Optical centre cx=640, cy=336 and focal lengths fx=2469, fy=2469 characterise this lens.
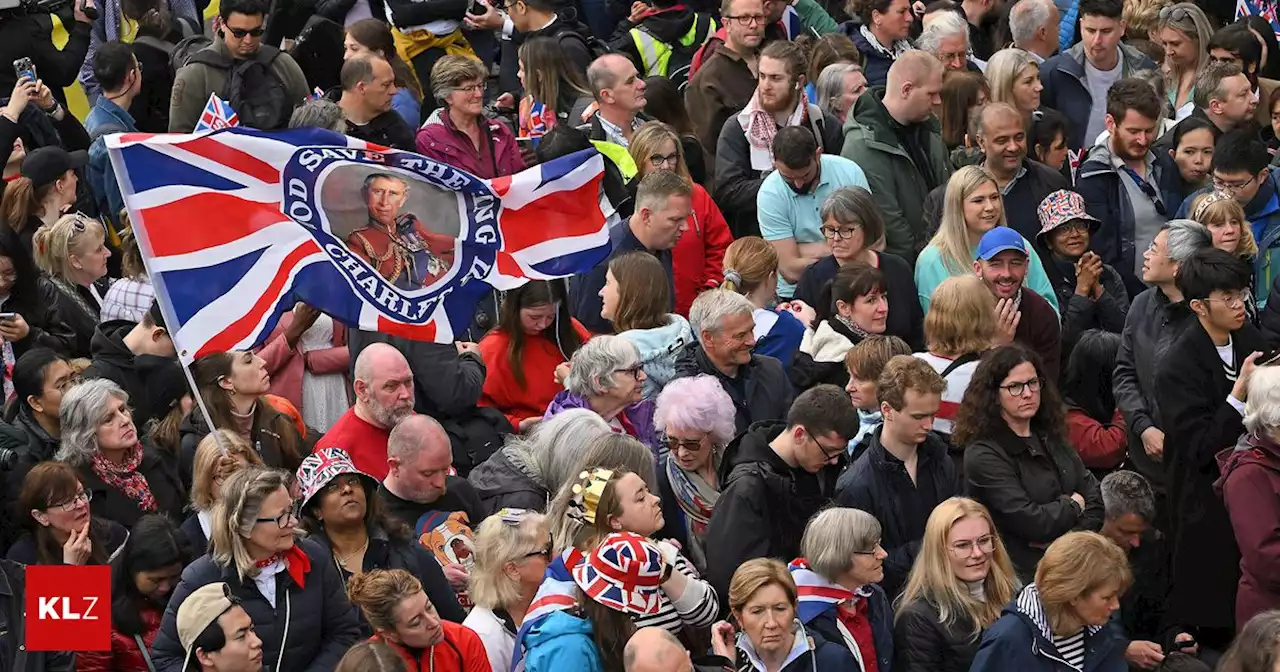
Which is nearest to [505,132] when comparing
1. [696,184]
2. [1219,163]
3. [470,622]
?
[696,184]

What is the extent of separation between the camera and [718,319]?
10.4m

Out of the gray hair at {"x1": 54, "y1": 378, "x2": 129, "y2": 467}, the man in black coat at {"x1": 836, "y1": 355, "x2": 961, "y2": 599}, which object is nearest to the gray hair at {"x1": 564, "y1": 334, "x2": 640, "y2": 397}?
the man in black coat at {"x1": 836, "y1": 355, "x2": 961, "y2": 599}

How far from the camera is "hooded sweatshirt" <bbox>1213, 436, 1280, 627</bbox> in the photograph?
31.5 ft

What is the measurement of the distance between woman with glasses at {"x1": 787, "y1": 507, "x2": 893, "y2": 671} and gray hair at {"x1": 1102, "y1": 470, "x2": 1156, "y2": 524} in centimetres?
160

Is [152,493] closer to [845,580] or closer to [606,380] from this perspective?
[606,380]

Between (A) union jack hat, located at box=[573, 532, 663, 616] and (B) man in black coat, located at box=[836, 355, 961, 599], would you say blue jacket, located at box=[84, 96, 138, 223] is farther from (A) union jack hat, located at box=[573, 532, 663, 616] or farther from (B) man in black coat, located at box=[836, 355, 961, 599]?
(A) union jack hat, located at box=[573, 532, 663, 616]

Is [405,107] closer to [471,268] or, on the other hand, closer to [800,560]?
[471,268]

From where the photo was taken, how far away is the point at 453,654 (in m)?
8.56

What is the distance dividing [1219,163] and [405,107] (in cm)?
471

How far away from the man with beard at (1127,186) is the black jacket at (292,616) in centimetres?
549

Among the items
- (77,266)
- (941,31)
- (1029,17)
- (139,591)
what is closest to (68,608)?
(139,591)

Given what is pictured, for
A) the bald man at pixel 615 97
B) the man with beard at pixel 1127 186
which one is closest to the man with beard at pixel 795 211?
the bald man at pixel 615 97

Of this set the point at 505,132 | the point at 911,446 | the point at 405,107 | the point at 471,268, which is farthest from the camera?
the point at 405,107

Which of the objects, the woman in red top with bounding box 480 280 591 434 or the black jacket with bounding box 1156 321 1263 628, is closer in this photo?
the black jacket with bounding box 1156 321 1263 628
